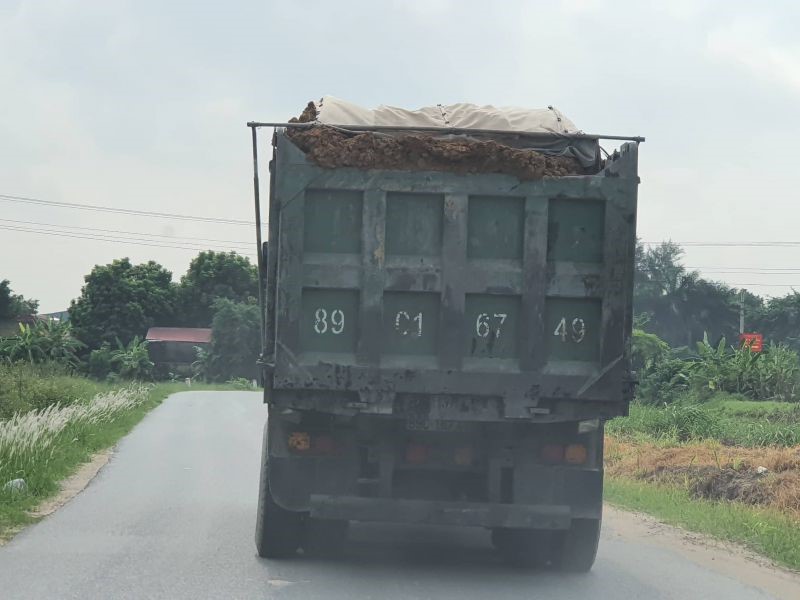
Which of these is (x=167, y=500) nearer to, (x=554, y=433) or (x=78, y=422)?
(x=554, y=433)

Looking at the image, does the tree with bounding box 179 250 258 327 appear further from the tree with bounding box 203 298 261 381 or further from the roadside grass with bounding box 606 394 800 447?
the roadside grass with bounding box 606 394 800 447

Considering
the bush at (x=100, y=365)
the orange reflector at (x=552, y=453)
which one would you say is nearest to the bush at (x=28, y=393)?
the orange reflector at (x=552, y=453)

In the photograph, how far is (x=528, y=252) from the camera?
27.3 ft

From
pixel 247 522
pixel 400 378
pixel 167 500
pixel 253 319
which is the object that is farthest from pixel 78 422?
pixel 253 319

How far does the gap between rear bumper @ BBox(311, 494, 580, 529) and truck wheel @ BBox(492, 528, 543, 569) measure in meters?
1.16

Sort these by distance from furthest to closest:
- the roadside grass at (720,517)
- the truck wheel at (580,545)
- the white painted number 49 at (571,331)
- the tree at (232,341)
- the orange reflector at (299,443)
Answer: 1. the tree at (232,341)
2. the roadside grass at (720,517)
3. the truck wheel at (580,545)
4. the orange reflector at (299,443)
5. the white painted number 49 at (571,331)

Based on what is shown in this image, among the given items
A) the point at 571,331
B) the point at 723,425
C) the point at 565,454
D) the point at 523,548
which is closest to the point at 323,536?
the point at 523,548

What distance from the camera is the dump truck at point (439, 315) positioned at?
26.9 ft

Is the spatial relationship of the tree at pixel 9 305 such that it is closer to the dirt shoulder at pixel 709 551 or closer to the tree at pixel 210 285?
the tree at pixel 210 285

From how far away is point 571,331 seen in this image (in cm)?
835

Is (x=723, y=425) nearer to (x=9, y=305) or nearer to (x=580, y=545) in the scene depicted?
(x=580, y=545)

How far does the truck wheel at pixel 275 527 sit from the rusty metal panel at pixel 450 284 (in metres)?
1.24

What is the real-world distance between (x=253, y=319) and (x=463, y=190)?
66.8 metres

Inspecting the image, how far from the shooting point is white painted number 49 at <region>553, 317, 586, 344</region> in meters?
8.34
